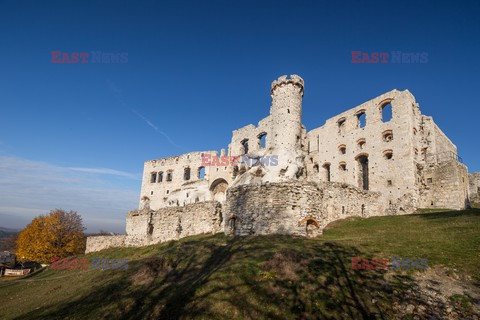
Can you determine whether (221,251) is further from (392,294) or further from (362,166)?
(362,166)

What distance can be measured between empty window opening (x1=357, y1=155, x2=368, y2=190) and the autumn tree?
37687 millimetres

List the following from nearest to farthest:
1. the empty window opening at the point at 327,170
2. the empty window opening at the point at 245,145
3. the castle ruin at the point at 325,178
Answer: the castle ruin at the point at 325,178, the empty window opening at the point at 327,170, the empty window opening at the point at 245,145

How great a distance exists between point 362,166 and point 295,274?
23.8m

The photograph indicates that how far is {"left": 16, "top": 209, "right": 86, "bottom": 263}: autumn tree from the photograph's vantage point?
37.8 metres

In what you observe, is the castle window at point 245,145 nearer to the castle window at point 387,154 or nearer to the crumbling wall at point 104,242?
the castle window at point 387,154

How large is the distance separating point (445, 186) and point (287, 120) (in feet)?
45.8

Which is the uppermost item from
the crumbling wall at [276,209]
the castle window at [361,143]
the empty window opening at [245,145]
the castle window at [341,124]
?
the castle window at [341,124]

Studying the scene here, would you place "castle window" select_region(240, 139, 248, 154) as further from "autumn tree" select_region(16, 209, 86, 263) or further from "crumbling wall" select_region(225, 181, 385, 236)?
"autumn tree" select_region(16, 209, 86, 263)

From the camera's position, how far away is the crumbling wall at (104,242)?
3234 centimetres

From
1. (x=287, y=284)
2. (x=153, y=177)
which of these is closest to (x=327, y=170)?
(x=287, y=284)

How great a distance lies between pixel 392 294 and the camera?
8.30 metres

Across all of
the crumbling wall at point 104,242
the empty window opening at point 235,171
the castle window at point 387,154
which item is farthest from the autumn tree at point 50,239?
the castle window at point 387,154

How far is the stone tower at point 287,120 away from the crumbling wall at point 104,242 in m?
19.8

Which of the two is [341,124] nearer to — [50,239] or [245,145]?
[245,145]
